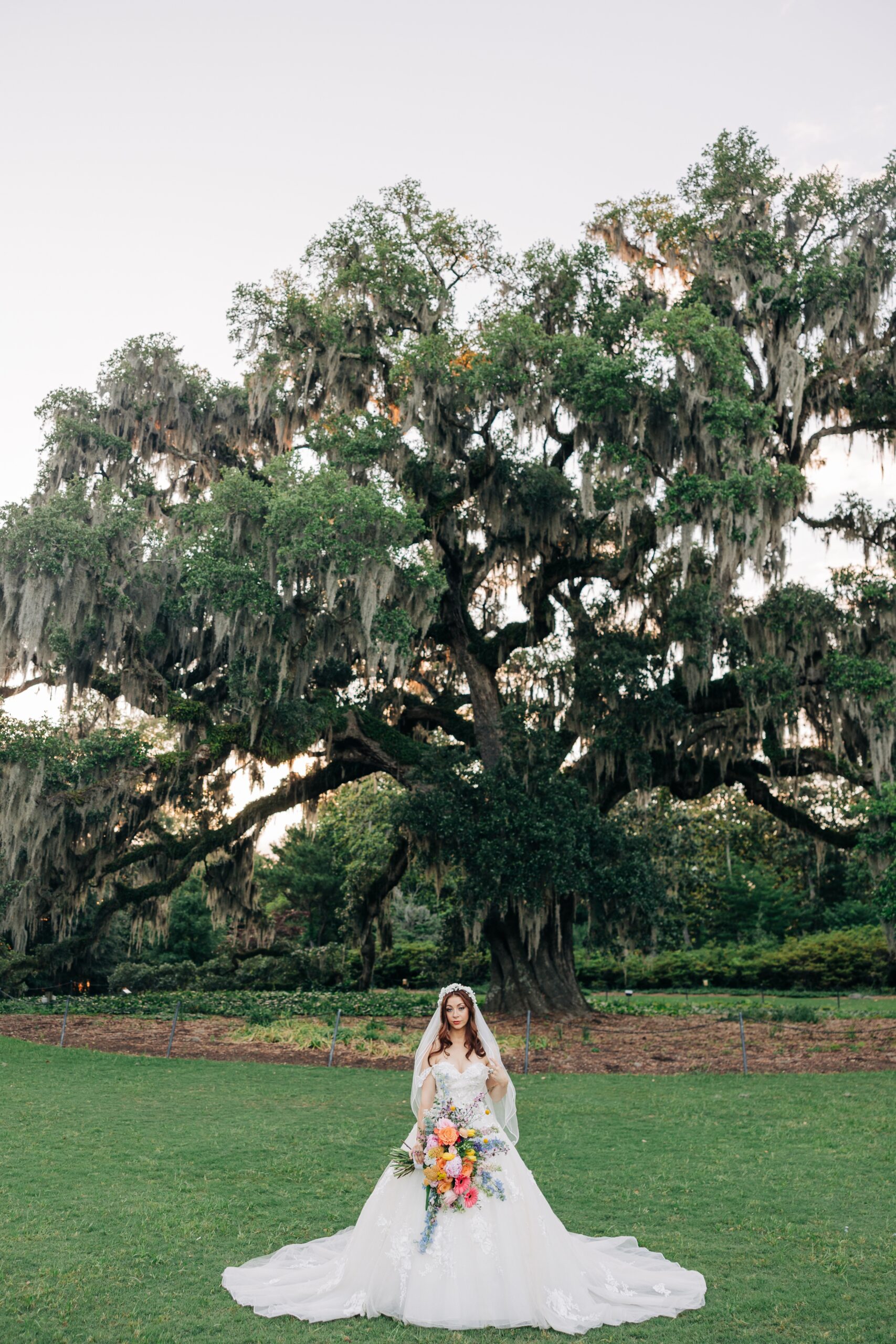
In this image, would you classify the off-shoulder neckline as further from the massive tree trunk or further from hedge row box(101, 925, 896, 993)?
hedge row box(101, 925, 896, 993)

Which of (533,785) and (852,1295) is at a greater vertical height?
(533,785)

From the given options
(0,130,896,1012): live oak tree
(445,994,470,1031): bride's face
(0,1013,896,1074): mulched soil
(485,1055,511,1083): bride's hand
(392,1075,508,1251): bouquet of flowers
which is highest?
(0,130,896,1012): live oak tree

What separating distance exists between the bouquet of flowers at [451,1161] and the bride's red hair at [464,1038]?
317 millimetres

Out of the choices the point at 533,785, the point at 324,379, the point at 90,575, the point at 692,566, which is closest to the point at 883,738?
the point at 692,566

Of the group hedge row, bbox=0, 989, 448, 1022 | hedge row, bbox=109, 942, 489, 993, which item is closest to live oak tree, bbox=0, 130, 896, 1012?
hedge row, bbox=0, 989, 448, 1022

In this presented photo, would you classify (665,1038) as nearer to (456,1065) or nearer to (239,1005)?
(239,1005)

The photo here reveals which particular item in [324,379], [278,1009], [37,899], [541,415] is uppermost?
[324,379]

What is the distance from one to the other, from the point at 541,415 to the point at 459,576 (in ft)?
11.0

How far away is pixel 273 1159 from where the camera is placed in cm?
846

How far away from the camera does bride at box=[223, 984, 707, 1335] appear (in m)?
4.82

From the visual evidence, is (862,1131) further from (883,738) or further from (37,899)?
(37,899)

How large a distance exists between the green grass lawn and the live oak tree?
4878 millimetres

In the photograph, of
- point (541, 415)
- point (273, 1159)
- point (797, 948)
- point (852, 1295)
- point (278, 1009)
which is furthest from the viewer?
point (797, 948)

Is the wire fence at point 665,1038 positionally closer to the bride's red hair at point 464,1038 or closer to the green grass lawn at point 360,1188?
the green grass lawn at point 360,1188
